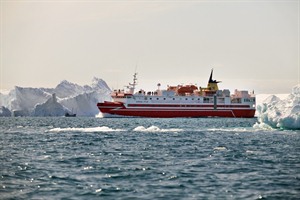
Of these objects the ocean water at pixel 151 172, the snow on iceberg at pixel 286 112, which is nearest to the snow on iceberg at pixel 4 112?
the snow on iceberg at pixel 286 112

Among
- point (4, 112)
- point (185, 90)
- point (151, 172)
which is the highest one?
point (185, 90)

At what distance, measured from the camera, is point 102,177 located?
22719mm

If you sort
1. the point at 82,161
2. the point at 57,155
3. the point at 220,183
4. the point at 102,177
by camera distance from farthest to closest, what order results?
the point at 57,155 → the point at 82,161 → the point at 102,177 → the point at 220,183

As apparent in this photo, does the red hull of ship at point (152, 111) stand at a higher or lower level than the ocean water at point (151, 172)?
higher

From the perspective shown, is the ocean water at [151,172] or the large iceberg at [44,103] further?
the large iceberg at [44,103]

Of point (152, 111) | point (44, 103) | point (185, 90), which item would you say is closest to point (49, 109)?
point (44, 103)

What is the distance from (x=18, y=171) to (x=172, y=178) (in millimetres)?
7574

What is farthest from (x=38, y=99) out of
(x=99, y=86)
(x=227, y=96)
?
(x=227, y=96)

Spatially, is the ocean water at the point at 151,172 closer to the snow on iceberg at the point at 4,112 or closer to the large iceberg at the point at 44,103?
the large iceberg at the point at 44,103

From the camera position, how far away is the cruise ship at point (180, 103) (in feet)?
390

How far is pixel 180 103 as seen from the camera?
12062 cm

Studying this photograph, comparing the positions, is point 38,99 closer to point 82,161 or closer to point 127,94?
point 127,94

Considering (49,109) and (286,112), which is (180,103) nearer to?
(49,109)

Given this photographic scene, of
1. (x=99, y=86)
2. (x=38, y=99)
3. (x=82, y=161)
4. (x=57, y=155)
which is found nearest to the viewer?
(x=82, y=161)
